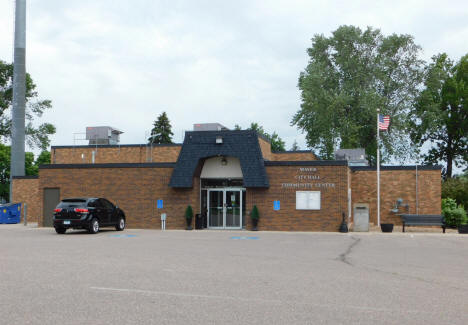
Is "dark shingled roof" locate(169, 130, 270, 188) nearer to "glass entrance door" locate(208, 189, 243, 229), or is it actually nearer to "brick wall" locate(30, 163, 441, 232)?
"brick wall" locate(30, 163, 441, 232)

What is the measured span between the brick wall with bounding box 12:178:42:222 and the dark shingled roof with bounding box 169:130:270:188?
1395cm

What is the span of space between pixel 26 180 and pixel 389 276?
33.6m

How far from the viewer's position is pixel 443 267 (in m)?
12.8

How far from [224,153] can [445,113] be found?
33.7m

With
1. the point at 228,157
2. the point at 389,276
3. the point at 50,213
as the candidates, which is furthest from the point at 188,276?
the point at 50,213

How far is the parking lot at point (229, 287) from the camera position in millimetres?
7090

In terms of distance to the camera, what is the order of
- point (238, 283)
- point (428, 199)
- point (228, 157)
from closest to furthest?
point (238, 283) → point (228, 157) → point (428, 199)

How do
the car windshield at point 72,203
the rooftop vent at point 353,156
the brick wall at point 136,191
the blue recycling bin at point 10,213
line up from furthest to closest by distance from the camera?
the rooftop vent at point 353,156 < the blue recycling bin at point 10,213 < the brick wall at point 136,191 < the car windshield at point 72,203

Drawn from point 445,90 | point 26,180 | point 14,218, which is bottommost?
point 14,218

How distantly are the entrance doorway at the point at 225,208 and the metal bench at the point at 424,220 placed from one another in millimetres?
8950

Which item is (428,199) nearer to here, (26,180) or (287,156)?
(287,156)

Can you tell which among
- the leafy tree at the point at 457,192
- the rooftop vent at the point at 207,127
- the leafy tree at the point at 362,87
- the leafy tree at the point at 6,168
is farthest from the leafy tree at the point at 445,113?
the leafy tree at the point at 6,168

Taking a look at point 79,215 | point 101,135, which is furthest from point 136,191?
point 101,135

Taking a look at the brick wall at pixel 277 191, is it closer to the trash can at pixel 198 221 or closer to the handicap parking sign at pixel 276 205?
the handicap parking sign at pixel 276 205
